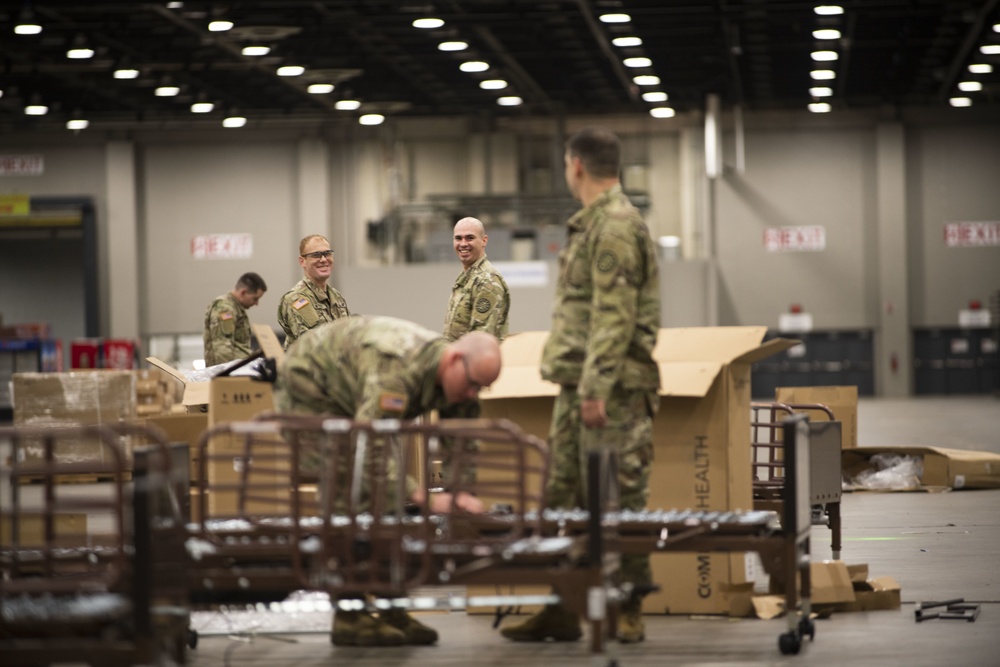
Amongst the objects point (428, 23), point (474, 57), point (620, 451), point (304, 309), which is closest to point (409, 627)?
point (620, 451)

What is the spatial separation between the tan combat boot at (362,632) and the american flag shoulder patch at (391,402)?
1039 mm

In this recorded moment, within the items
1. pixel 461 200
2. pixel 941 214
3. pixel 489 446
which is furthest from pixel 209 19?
pixel 941 214

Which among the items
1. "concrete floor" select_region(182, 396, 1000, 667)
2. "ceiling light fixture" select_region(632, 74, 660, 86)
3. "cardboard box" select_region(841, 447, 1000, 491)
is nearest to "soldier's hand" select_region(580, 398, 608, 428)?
"concrete floor" select_region(182, 396, 1000, 667)

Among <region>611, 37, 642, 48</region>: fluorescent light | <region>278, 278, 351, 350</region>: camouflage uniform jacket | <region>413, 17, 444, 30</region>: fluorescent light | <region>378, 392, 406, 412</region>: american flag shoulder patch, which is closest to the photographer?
<region>378, 392, 406, 412</region>: american flag shoulder patch

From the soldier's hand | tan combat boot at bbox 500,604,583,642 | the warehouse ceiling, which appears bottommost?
tan combat boot at bbox 500,604,583,642

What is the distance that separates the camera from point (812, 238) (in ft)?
75.9

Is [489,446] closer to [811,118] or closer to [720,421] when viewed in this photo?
[720,421]

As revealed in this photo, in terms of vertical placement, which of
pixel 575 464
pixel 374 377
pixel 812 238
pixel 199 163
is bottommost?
pixel 575 464

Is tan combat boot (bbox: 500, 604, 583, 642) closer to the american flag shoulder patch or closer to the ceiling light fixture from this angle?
the american flag shoulder patch

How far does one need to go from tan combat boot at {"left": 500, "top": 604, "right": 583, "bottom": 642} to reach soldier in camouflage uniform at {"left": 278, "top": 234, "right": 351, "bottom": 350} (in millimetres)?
3144

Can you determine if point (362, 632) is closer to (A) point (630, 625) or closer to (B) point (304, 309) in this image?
(A) point (630, 625)

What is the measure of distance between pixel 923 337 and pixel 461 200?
838cm

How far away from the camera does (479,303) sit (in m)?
7.18

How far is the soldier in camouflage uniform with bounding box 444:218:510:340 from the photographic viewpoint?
7176mm
